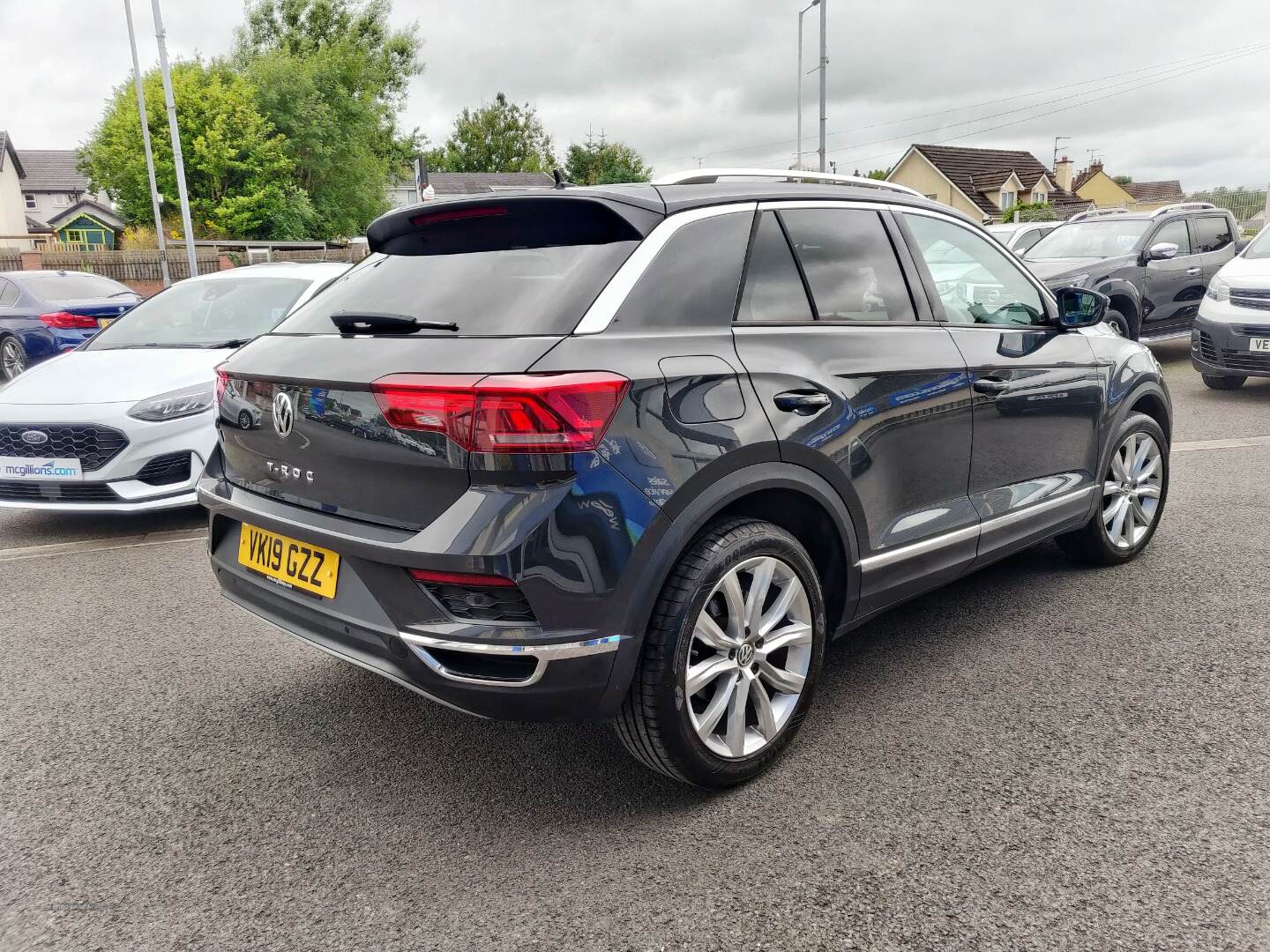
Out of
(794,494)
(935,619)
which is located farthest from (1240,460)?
(794,494)

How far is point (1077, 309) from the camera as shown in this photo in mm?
4152

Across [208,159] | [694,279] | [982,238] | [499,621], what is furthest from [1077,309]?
[208,159]

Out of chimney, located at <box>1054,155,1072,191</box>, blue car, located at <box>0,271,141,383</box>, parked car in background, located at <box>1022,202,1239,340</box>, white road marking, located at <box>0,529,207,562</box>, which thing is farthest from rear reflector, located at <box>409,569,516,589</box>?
chimney, located at <box>1054,155,1072,191</box>

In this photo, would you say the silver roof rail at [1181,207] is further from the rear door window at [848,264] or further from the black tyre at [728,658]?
the black tyre at [728,658]

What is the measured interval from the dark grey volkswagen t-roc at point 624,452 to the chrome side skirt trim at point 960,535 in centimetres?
2

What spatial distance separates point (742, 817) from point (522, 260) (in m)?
1.66

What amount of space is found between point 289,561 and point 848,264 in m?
2.01

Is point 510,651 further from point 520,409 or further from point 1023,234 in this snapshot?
point 1023,234

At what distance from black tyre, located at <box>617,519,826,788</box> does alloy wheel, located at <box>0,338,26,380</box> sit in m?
12.1

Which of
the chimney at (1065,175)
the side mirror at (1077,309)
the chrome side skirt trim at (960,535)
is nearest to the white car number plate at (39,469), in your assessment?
the chrome side skirt trim at (960,535)

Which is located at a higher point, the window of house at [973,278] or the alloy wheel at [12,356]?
the window of house at [973,278]

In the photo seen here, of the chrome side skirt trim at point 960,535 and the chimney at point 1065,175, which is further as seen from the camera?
the chimney at point 1065,175

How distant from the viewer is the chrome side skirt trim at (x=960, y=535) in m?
3.17

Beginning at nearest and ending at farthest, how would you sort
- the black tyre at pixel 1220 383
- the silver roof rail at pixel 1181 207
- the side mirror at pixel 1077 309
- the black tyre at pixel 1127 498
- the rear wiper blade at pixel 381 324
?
the rear wiper blade at pixel 381 324, the side mirror at pixel 1077 309, the black tyre at pixel 1127 498, the black tyre at pixel 1220 383, the silver roof rail at pixel 1181 207
